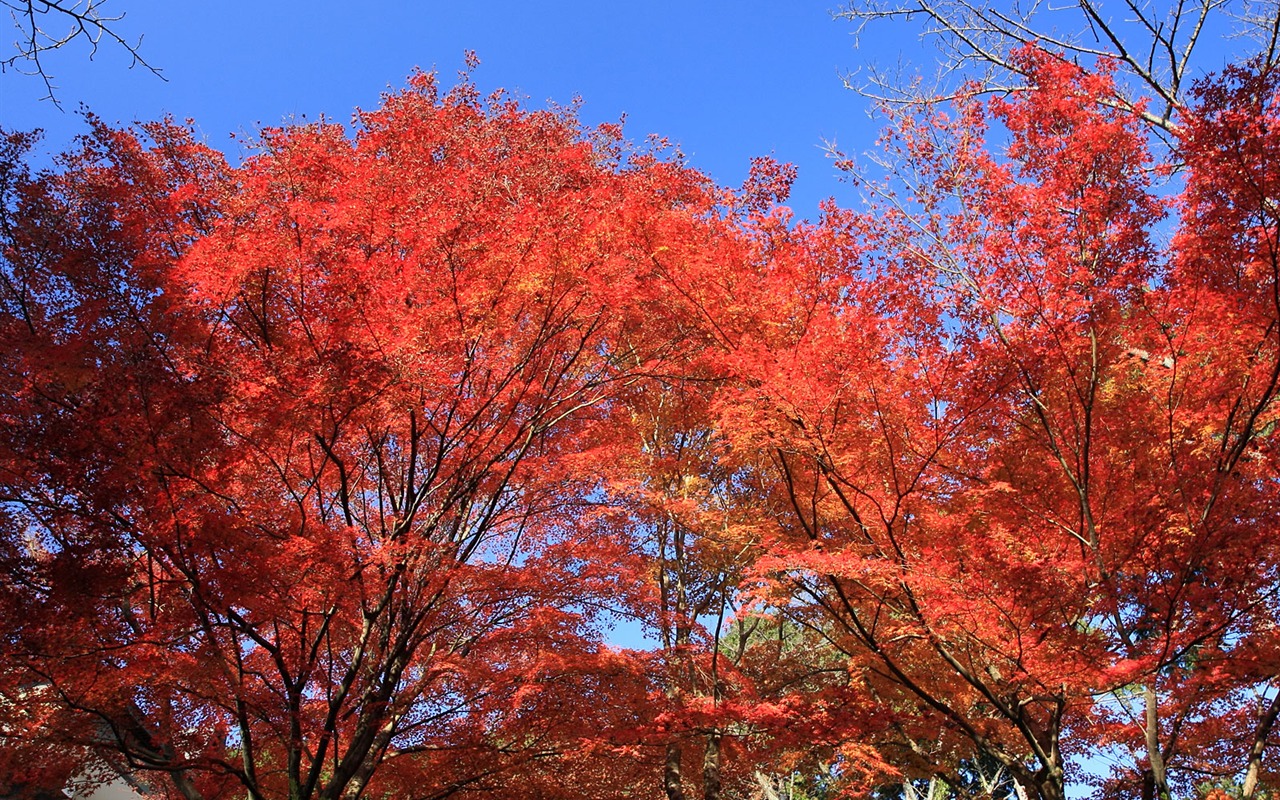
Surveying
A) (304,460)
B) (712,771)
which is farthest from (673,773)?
(304,460)

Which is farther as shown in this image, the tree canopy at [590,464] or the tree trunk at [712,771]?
the tree trunk at [712,771]

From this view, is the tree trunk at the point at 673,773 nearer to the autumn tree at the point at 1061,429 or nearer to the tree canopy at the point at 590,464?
the tree canopy at the point at 590,464

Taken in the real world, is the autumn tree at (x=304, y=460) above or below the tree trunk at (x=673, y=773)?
above

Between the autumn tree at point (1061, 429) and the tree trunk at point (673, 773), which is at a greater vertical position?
the autumn tree at point (1061, 429)

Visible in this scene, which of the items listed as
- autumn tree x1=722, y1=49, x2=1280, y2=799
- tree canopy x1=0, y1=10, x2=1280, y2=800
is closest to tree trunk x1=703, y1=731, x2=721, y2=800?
tree canopy x1=0, y1=10, x2=1280, y2=800

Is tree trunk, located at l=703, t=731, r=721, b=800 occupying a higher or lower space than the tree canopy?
lower

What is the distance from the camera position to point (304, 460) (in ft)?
31.8

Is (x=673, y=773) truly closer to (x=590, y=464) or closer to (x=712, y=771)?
(x=712, y=771)

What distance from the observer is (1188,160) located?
689 centimetres

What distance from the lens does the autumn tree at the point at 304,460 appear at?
23.8 feet

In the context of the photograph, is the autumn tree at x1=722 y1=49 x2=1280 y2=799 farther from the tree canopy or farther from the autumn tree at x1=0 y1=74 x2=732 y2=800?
the autumn tree at x1=0 y1=74 x2=732 y2=800

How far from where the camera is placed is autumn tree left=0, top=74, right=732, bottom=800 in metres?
7.26

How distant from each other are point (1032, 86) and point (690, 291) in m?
4.11

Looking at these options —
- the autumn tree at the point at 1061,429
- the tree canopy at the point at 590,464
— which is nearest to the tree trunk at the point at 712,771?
the tree canopy at the point at 590,464
